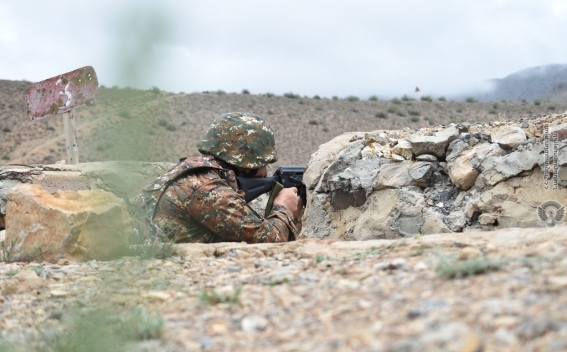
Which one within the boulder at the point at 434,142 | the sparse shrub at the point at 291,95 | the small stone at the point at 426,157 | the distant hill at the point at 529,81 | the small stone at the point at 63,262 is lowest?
the small stone at the point at 63,262

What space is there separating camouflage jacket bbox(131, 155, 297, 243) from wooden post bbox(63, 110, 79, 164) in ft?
7.88

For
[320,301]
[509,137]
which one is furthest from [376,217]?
[320,301]

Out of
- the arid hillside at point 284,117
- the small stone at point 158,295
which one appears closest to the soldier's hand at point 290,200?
the small stone at point 158,295

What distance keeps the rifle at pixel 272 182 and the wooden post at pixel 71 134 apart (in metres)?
2.56

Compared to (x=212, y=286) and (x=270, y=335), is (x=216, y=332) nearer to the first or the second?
(x=270, y=335)

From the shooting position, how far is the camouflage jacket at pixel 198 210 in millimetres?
3867

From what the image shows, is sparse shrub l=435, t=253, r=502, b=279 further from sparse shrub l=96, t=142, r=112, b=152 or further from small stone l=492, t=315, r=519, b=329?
sparse shrub l=96, t=142, r=112, b=152

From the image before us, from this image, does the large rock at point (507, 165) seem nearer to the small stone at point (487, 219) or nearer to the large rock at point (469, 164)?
the large rock at point (469, 164)

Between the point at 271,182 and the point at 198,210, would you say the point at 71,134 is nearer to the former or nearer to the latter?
the point at 271,182

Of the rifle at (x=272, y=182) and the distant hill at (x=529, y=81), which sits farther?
the distant hill at (x=529, y=81)

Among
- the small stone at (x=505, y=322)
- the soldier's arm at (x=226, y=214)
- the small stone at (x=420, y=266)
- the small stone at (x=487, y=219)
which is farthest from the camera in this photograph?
the small stone at (x=487, y=219)

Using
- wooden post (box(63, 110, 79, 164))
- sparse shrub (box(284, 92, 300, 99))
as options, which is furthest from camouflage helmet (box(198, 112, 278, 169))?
sparse shrub (box(284, 92, 300, 99))

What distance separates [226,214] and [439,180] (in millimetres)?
1846

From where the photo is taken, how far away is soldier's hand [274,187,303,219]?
437 cm
